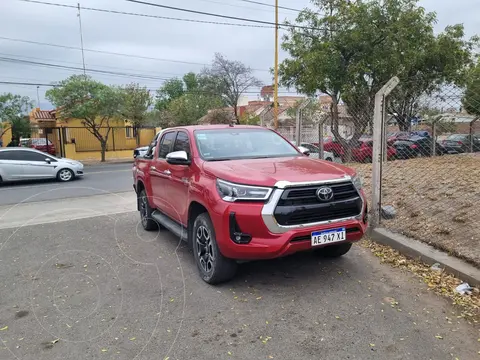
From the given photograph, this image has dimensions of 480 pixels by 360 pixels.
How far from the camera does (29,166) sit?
46.3 ft

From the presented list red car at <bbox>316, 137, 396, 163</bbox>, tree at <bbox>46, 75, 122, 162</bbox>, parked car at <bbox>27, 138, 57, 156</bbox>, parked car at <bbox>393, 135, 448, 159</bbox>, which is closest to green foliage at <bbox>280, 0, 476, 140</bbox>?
red car at <bbox>316, 137, 396, 163</bbox>

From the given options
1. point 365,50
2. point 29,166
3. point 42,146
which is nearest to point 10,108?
point 42,146

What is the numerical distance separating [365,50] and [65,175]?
489 inches

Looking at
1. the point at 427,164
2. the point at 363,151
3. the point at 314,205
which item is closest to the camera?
the point at 314,205

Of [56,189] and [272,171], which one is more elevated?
[272,171]

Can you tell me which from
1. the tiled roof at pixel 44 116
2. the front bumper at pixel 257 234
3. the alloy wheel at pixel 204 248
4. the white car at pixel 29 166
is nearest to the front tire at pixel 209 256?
the alloy wheel at pixel 204 248

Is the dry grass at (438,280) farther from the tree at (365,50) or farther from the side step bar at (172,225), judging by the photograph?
the tree at (365,50)

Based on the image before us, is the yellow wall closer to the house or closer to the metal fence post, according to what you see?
the house

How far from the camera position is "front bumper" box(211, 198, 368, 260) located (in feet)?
11.5

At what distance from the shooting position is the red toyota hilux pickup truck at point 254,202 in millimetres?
3539

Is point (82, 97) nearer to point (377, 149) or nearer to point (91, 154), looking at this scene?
point (91, 154)

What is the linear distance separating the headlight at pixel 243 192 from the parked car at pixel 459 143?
5.30 m

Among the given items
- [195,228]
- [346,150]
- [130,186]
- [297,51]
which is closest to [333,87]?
[297,51]

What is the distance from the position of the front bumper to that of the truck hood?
0.27 meters
